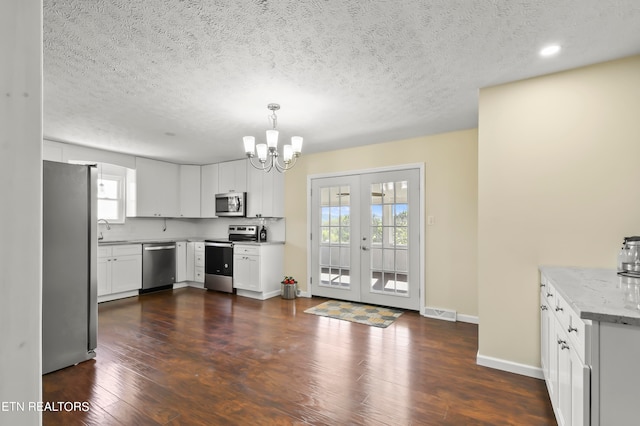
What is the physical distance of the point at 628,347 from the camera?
4.13 feet

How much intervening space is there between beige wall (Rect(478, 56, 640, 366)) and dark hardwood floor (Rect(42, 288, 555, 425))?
57cm

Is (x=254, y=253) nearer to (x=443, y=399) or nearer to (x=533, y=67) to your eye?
(x=443, y=399)

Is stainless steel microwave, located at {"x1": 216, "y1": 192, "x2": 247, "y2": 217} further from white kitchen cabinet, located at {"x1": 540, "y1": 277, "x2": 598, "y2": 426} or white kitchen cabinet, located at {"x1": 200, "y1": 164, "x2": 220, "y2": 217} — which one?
white kitchen cabinet, located at {"x1": 540, "y1": 277, "x2": 598, "y2": 426}

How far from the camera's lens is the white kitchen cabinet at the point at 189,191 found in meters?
6.54

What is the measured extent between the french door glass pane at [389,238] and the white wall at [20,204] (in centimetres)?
432

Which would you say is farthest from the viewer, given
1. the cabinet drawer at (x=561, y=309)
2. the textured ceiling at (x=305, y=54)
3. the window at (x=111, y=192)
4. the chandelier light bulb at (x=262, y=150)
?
the window at (x=111, y=192)

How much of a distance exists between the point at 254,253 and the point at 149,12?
3.99 metres

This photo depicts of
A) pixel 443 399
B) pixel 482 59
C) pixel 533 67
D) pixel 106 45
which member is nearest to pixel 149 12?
pixel 106 45

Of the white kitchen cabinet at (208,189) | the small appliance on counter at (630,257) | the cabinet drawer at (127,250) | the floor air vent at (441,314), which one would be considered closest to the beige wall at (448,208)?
the floor air vent at (441,314)

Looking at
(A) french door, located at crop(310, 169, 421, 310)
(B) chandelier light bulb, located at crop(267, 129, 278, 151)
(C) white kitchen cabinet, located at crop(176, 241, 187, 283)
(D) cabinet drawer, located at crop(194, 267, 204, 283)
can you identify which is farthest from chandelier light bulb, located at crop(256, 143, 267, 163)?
(C) white kitchen cabinet, located at crop(176, 241, 187, 283)

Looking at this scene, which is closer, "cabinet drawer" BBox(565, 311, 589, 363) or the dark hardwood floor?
"cabinet drawer" BBox(565, 311, 589, 363)

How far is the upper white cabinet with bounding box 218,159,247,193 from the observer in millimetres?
6008

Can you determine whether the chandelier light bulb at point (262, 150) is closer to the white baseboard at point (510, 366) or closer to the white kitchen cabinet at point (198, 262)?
the white baseboard at point (510, 366)

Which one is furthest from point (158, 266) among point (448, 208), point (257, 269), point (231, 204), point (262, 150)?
point (448, 208)
